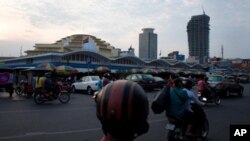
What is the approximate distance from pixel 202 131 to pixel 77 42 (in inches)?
3123

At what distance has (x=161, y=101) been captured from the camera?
17.4 ft

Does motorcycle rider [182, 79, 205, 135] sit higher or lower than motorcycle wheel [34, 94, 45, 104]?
higher

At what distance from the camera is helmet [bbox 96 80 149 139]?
2234 mm

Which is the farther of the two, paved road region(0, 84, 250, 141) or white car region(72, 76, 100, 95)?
white car region(72, 76, 100, 95)

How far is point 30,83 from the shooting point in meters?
21.5

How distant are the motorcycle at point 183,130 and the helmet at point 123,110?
361 cm

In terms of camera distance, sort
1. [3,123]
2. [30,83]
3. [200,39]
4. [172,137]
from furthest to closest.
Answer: [200,39] < [30,83] < [3,123] < [172,137]

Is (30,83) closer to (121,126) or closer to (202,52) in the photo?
(121,126)

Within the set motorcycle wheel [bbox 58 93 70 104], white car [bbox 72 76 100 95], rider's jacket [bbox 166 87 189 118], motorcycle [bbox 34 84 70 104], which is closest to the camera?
rider's jacket [bbox 166 87 189 118]

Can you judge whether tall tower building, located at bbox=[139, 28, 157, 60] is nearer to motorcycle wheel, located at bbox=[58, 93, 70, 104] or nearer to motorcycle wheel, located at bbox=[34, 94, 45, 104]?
motorcycle wheel, located at bbox=[58, 93, 70, 104]

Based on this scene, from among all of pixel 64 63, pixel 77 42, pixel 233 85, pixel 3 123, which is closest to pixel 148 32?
pixel 77 42

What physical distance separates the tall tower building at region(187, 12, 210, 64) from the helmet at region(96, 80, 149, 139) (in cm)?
17232

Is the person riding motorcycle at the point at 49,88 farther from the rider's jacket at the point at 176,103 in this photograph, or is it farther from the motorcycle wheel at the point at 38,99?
the rider's jacket at the point at 176,103

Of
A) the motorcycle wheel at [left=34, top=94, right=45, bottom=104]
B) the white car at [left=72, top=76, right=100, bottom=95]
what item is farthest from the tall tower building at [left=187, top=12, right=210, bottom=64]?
the motorcycle wheel at [left=34, top=94, right=45, bottom=104]
